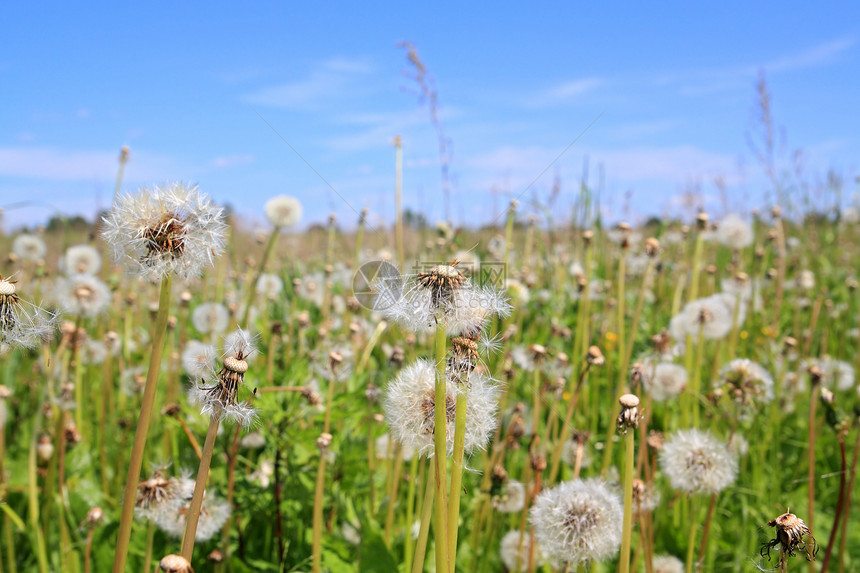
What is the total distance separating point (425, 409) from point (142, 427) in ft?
1.52

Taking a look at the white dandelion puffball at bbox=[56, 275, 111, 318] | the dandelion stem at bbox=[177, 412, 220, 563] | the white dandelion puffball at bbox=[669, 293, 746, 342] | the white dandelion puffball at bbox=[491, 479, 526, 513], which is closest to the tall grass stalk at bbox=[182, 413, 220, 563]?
the dandelion stem at bbox=[177, 412, 220, 563]

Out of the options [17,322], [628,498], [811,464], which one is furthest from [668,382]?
[17,322]

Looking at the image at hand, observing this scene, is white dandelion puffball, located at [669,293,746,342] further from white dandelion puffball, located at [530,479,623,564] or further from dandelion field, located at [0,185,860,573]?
white dandelion puffball, located at [530,479,623,564]

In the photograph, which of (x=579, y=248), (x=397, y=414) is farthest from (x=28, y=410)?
(x=579, y=248)

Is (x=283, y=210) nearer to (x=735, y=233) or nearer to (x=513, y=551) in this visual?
(x=513, y=551)

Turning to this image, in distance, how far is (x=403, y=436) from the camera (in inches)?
41.6

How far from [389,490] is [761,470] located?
5.01ft

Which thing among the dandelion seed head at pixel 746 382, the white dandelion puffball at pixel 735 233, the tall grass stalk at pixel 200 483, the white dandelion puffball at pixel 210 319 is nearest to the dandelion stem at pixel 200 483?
the tall grass stalk at pixel 200 483

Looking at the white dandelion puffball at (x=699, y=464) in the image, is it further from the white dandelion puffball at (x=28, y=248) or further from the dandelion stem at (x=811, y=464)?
the white dandelion puffball at (x=28, y=248)

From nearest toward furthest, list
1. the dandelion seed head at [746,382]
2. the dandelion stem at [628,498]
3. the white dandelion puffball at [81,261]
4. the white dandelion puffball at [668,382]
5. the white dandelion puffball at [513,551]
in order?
the dandelion stem at [628,498] < the white dandelion puffball at [513,551] < the dandelion seed head at [746,382] < the white dandelion puffball at [668,382] < the white dandelion puffball at [81,261]

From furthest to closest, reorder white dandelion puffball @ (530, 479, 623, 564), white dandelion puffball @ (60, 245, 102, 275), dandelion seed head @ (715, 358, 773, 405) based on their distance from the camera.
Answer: white dandelion puffball @ (60, 245, 102, 275)
dandelion seed head @ (715, 358, 773, 405)
white dandelion puffball @ (530, 479, 623, 564)

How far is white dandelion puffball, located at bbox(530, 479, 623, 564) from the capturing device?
4.25 ft

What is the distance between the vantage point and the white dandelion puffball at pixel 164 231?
89 centimetres

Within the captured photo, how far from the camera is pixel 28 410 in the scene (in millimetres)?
2832
